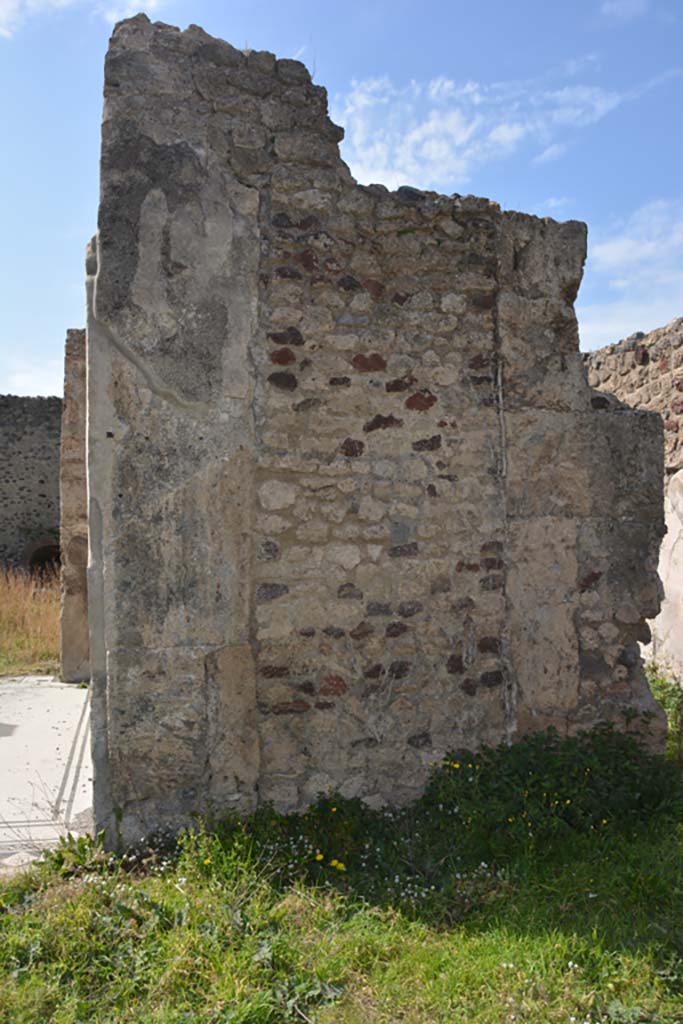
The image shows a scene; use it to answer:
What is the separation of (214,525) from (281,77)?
2.11 meters

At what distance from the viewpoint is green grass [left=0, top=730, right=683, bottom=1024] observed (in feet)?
7.87

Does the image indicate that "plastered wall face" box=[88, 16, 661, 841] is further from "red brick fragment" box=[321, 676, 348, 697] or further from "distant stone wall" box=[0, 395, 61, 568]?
"distant stone wall" box=[0, 395, 61, 568]

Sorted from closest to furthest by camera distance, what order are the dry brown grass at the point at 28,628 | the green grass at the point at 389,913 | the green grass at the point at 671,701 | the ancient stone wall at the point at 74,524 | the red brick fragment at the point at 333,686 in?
the green grass at the point at 389,913 < the red brick fragment at the point at 333,686 < the green grass at the point at 671,701 < the ancient stone wall at the point at 74,524 < the dry brown grass at the point at 28,628

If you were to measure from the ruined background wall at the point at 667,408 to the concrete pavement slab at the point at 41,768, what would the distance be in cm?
439

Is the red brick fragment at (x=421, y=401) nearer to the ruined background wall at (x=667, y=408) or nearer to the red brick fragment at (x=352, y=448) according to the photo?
the red brick fragment at (x=352, y=448)

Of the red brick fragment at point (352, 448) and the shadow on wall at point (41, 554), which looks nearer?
the red brick fragment at point (352, 448)

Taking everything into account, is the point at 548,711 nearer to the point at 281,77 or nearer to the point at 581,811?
the point at 581,811

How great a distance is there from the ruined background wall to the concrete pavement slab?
439 cm

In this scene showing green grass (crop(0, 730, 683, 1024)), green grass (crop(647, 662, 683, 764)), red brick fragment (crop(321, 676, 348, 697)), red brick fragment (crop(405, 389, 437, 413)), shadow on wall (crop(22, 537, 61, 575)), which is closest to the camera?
green grass (crop(0, 730, 683, 1024))

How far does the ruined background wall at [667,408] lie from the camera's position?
19.8ft

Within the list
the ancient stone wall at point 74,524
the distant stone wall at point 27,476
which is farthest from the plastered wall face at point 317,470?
the distant stone wall at point 27,476

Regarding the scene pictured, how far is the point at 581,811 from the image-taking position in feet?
11.3

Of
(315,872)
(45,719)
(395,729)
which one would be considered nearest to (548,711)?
(395,729)

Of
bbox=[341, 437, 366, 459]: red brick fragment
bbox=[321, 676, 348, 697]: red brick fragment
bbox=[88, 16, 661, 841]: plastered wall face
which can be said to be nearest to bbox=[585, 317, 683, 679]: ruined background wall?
bbox=[88, 16, 661, 841]: plastered wall face
